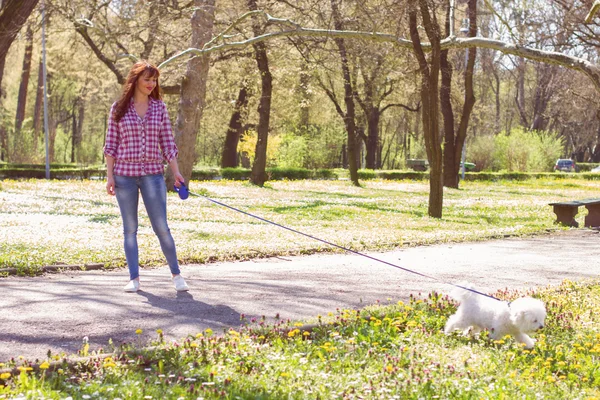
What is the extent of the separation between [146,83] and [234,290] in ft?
7.70

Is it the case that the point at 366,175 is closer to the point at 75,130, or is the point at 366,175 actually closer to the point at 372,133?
the point at 372,133

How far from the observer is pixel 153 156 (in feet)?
22.5

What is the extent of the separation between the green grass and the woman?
1.65 m

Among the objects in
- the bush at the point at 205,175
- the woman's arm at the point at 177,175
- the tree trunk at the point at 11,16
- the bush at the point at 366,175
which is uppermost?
the tree trunk at the point at 11,16

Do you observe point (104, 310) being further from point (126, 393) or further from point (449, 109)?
point (449, 109)

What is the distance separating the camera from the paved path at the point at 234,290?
5773mm

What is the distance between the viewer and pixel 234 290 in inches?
305

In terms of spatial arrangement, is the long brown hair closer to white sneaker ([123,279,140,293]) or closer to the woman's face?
the woman's face

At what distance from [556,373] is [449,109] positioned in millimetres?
26776

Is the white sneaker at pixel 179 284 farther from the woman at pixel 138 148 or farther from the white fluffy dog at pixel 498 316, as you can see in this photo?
the white fluffy dog at pixel 498 316

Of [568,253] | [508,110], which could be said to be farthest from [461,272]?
[508,110]

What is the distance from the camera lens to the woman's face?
6.75m

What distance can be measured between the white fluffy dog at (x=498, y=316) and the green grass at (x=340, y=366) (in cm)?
9

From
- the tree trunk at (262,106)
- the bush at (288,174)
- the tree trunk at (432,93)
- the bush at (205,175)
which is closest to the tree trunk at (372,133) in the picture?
the bush at (288,174)
